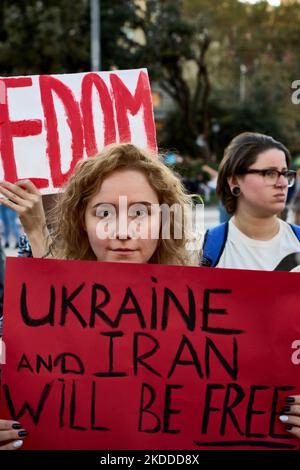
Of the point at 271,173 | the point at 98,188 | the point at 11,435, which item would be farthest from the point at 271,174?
the point at 11,435

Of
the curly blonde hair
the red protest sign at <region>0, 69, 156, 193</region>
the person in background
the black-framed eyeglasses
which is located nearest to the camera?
the curly blonde hair

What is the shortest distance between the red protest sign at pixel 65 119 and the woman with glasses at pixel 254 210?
633 millimetres

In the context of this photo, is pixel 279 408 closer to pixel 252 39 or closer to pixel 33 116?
pixel 33 116

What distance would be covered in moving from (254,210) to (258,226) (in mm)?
87

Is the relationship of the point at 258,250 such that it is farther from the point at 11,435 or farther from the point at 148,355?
the point at 11,435

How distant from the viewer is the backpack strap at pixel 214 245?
3.06m

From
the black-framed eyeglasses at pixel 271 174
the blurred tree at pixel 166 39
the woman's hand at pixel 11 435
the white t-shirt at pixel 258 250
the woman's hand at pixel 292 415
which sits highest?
the blurred tree at pixel 166 39

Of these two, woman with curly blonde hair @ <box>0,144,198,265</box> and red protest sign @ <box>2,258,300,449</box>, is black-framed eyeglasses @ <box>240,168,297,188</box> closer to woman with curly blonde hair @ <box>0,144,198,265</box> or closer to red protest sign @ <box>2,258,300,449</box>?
woman with curly blonde hair @ <box>0,144,198,265</box>

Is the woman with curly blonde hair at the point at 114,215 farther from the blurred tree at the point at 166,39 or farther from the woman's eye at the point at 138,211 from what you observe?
the blurred tree at the point at 166,39

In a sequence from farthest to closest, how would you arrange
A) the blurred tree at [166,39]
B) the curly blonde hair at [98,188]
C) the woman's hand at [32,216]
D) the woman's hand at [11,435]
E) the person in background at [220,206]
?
the blurred tree at [166,39], the person in background at [220,206], the woman's hand at [32,216], the curly blonde hair at [98,188], the woman's hand at [11,435]

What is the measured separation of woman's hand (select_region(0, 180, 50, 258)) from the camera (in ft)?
7.52

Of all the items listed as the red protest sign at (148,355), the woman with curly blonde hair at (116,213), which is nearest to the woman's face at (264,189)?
the woman with curly blonde hair at (116,213)

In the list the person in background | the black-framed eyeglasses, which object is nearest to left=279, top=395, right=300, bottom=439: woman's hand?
the black-framed eyeglasses

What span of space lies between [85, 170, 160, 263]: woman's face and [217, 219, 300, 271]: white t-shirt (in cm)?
110
